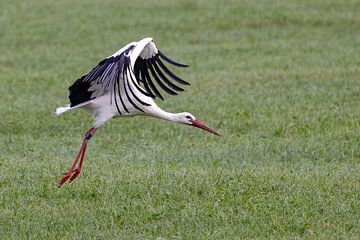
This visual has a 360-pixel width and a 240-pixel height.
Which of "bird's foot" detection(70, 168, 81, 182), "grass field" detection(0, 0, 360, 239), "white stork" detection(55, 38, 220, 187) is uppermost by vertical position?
"white stork" detection(55, 38, 220, 187)

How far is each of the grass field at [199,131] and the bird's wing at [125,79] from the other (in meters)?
0.79

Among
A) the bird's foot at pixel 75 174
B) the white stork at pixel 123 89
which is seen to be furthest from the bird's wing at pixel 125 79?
the bird's foot at pixel 75 174

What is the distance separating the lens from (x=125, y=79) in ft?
28.4

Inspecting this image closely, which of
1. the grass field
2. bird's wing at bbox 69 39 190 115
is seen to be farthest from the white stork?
the grass field

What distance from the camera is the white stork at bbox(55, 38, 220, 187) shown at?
8.59 metres

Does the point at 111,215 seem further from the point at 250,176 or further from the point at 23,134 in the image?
the point at 23,134

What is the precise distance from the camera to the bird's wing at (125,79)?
856 centimetres

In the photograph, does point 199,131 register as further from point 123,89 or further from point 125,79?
point 125,79

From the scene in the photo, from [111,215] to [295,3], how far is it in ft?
56.6

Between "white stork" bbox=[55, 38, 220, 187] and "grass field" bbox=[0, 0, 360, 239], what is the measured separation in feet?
1.97

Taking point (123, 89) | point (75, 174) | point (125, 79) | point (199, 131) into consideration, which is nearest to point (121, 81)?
point (125, 79)

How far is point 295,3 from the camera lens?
957 inches

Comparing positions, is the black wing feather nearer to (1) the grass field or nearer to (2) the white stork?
(2) the white stork

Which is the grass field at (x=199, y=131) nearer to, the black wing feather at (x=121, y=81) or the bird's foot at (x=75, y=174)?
the bird's foot at (x=75, y=174)
